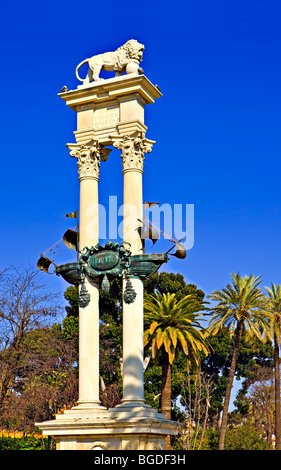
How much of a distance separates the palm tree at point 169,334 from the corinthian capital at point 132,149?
21824 mm

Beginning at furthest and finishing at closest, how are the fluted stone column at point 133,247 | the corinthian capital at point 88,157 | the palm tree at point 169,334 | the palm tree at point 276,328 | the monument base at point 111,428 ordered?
the palm tree at point 276,328, the palm tree at point 169,334, the corinthian capital at point 88,157, the fluted stone column at point 133,247, the monument base at point 111,428

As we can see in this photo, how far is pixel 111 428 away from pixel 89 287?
436 centimetres

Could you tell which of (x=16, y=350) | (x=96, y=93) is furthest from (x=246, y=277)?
(x=96, y=93)

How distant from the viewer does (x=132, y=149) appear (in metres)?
20.4

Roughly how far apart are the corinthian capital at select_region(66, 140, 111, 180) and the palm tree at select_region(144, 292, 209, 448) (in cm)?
2121

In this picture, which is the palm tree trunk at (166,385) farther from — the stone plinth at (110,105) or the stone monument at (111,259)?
the stone plinth at (110,105)

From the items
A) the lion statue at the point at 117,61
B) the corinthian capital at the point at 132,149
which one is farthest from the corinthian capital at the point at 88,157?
the lion statue at the point at 117,61

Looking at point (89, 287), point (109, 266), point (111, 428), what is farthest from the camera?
point (89, 287)

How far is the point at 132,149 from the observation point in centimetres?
2036

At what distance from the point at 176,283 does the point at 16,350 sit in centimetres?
3392

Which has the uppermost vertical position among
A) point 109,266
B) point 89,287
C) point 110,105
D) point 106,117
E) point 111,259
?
point 110,105

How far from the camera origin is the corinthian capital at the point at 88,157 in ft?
69.4

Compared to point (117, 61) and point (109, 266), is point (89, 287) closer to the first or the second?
point (109, 266)

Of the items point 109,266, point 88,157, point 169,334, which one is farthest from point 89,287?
point 169,334
